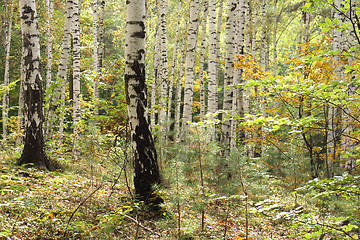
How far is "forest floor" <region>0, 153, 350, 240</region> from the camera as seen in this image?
2.87 meters

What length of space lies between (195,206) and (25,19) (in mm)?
4572

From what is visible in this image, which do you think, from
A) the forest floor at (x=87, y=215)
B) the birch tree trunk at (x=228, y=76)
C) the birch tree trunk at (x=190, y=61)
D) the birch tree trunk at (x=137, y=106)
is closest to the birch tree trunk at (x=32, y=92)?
the forest floor at (x=87, y=215)

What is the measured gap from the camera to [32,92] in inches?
197

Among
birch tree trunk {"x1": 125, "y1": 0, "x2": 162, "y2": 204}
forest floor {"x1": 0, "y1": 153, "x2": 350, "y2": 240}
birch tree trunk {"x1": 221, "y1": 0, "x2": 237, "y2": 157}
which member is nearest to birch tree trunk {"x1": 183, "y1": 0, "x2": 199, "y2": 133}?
birch tree trunk {"x1": 221, "y1": 0, "x2": 237, "y2": 157}

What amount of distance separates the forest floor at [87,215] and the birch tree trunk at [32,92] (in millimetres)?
327

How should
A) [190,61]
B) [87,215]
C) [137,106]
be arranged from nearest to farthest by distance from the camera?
[87,215] → [137,106] → [190,61]

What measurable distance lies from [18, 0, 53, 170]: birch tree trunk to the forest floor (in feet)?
1.07

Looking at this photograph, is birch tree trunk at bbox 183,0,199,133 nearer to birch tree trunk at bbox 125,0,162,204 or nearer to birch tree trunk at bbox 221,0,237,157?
birch tree trunk at bbox 221,0,237,157

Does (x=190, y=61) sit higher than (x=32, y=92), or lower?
higher

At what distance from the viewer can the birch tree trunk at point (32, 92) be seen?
4.91 metres

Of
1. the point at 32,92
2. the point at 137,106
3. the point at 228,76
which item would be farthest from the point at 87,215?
the point at 228,76

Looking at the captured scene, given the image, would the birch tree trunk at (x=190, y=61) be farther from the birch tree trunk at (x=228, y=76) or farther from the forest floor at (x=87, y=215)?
the forest floor at (x=87, y=215)

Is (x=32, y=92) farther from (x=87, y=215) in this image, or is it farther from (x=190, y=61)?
(x=190, y=61)

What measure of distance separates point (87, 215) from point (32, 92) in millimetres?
2881
